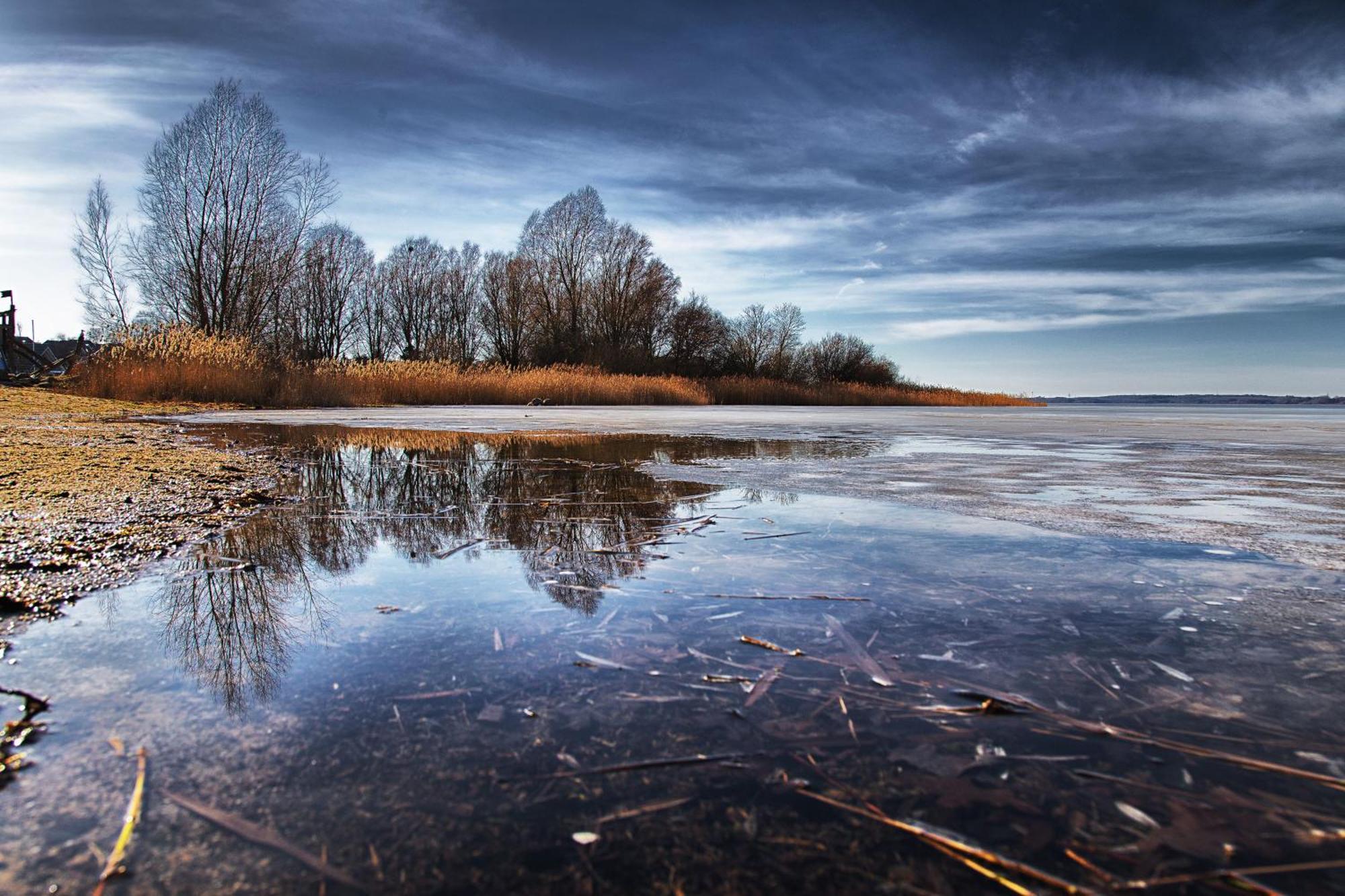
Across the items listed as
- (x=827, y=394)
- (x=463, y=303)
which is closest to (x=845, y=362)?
(x=827, y=394)

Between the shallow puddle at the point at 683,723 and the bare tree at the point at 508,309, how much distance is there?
34.5 meters

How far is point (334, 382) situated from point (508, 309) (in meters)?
20.5

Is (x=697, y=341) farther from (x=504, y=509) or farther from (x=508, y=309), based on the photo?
(x=504, y=509)

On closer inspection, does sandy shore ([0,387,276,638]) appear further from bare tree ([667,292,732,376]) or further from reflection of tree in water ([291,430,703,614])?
bare tree ([667,292,732,376])

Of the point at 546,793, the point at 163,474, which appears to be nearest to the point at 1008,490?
the point at 546,793

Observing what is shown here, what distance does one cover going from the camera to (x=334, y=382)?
54.0 ft

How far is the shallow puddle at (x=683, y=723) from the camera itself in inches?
32.3

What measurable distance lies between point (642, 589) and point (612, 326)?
32883mm

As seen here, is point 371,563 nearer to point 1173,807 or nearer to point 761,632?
point 761,632

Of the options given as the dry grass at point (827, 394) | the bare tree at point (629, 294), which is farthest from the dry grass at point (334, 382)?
the bare tree at point (629, 294)

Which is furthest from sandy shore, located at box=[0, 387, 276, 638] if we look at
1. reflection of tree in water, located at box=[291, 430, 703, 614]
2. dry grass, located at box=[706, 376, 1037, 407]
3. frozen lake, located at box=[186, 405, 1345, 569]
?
dry grass, located at box=[706, 376, 1037, 407]

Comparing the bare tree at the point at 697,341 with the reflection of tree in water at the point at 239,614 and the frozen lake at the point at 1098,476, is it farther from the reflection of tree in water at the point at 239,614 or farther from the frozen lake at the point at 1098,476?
the reflection of tree in water at the point at 239,614

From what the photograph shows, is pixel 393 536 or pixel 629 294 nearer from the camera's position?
pixel 393 536

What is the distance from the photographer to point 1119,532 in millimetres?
2582
